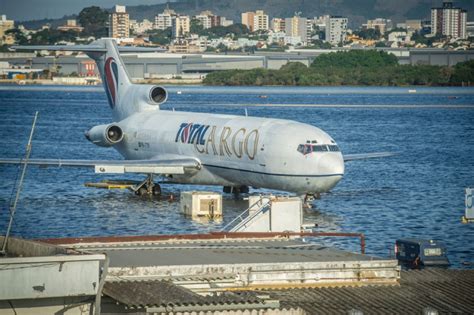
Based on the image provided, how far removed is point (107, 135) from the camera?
65812mm

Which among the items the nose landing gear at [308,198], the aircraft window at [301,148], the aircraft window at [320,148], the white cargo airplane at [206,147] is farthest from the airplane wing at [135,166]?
the aircraft window at [320,148]

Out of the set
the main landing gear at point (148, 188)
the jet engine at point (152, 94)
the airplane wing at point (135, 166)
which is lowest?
the main landing gear at point (148, 188)

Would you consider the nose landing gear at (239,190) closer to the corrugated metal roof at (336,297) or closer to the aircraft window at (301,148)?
the aircraft window at (301,148)

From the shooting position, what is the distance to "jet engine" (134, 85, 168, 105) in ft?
225

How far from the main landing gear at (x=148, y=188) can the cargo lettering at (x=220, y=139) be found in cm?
229

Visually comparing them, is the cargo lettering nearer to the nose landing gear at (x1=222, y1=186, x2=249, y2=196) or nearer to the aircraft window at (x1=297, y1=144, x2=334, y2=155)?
the nose landing gear at (x1=222, y1=186, x2=249, y2=196)

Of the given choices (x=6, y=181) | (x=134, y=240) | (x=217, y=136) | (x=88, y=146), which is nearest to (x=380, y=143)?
(x=88, y=146)

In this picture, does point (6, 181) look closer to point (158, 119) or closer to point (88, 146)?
point (158, 119)

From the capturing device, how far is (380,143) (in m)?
109

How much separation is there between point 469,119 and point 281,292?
12835 cm

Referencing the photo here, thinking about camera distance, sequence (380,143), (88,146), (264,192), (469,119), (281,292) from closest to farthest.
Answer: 1. (281,292)
2. (264,192)
3. (88,146)
4. (380,143)
5. (469,119)

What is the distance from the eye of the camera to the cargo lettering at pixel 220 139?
5562cm

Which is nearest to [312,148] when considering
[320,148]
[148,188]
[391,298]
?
[320,148]

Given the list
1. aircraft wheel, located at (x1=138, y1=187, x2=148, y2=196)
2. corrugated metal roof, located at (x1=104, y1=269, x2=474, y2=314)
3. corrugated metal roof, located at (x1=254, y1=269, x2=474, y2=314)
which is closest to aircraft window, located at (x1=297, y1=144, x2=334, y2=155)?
aircraft wheel, located at (x1=138, y1=187, x2=148, y2=196)
